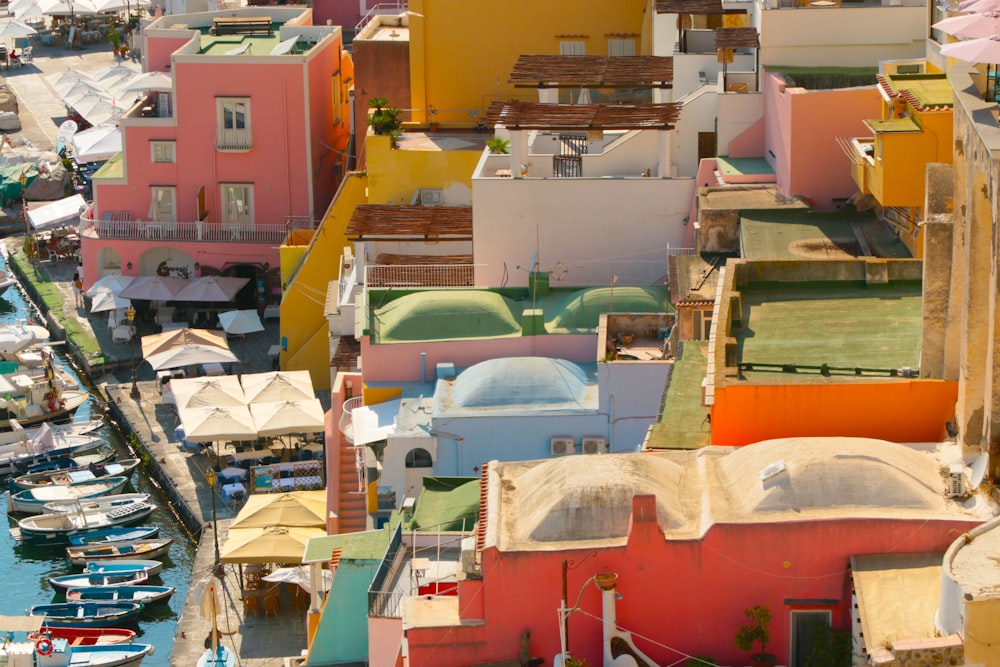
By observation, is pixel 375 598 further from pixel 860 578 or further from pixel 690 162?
pixel 690 162

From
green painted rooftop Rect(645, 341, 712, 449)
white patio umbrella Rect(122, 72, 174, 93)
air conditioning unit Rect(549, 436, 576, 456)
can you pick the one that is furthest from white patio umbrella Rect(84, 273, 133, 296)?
green painted rooftop Rect(645, 341, 712, 449)

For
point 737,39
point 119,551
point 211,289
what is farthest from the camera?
point 211,289

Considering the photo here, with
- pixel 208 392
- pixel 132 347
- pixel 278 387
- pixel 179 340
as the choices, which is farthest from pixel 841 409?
pixel 132 347

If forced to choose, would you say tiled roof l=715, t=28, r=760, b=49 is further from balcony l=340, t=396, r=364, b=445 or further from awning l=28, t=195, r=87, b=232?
awning l=28, t=195, r=87, b=232

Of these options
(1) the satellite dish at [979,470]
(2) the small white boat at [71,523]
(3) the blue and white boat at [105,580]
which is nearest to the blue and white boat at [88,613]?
(3) the blue and white boat at [105,580]

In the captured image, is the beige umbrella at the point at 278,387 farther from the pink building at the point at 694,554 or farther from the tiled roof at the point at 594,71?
the pink building at the point at 694,554

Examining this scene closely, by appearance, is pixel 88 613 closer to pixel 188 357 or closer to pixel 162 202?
pixel 188 357
